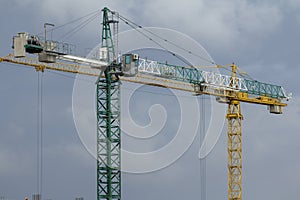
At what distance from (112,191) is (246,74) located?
5870 cm

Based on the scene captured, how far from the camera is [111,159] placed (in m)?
123

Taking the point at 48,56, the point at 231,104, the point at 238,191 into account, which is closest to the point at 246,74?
the point at 231,104

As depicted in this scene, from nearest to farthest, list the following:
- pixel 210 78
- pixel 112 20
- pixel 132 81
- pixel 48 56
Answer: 1. pixel 48 56
2. pixel 112 20
3. pixel 132 81
4. pixel 210 78

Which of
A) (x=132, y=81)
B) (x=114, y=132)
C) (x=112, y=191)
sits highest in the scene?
(x=132, y=81)

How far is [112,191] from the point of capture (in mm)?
124250

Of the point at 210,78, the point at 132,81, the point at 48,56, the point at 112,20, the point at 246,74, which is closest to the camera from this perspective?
the point at 48,56

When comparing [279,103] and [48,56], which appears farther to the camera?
[279,103]

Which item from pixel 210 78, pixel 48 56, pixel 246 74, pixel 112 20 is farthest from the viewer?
pixel 246 74

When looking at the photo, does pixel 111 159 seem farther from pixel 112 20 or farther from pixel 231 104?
pixel 231 104

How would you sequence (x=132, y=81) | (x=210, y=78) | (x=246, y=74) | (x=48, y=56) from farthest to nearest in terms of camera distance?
(x=246, y=74), (x=210, y=78), (x=132, y=81), (x=48, y=56)

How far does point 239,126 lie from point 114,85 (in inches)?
1972

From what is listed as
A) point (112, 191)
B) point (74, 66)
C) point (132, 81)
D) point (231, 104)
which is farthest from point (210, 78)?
point (112, 191)

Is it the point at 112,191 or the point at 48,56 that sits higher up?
the point at 48,56

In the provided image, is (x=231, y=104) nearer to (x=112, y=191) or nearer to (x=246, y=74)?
(x=246, y=74)
